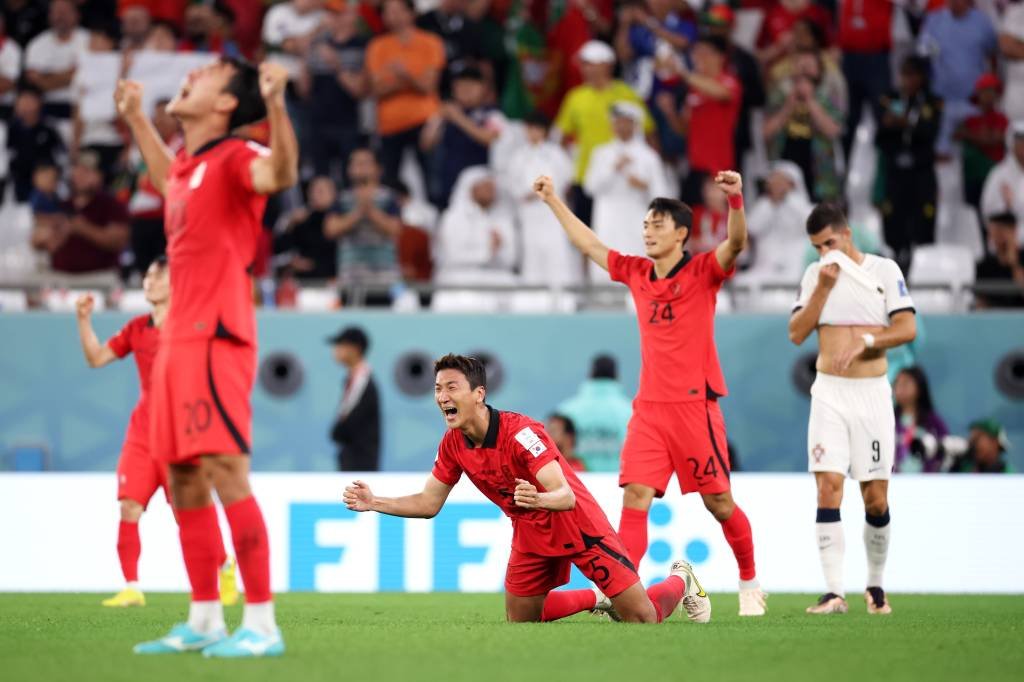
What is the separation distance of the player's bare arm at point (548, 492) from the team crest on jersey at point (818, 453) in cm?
240

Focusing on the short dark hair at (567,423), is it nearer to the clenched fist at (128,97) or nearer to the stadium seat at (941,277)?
the stadium seat at (941,277)

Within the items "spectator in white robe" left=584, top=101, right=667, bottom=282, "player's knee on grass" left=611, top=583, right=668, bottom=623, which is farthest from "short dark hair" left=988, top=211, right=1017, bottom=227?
"player's knee on grass" left=611, top=583, right=668, bottom=623

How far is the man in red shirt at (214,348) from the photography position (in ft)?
19.9

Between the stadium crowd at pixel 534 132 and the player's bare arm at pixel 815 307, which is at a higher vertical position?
the stadium crowd at pixel 534 132

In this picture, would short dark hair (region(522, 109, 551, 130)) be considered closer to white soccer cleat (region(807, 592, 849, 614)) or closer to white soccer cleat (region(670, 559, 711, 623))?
white soccer cleat (region(807, 592, 849, 614))

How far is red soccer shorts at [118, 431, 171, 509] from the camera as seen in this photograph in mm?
10383

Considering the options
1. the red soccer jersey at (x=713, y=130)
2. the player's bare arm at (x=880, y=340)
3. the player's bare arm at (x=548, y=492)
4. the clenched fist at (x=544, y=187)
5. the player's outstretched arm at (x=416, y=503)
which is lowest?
the player's outstretched arm at (x=416, y=503)

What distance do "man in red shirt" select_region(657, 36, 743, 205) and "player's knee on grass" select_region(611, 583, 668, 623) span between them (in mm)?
8410

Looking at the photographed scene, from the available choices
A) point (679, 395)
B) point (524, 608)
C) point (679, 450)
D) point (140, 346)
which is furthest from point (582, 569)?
point (140, 346)

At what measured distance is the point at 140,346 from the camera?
10.6 metres

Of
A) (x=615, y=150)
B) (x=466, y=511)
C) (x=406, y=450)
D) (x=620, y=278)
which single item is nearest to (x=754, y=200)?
(x=615, y=150)

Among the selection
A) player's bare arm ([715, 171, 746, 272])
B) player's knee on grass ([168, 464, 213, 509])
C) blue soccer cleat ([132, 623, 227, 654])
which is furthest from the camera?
player's bare arm ([715, 171, 746, 272])

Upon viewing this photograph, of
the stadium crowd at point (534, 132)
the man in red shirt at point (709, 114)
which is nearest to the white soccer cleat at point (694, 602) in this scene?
the stadium crowd at point (534, 132)

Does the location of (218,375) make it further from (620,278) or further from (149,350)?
(149,350)
